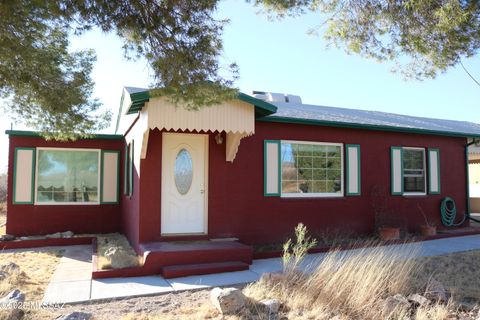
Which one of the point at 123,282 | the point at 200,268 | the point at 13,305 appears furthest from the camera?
the point at 200,268

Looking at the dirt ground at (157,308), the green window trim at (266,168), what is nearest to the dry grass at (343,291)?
the dirt ground at (157,308)

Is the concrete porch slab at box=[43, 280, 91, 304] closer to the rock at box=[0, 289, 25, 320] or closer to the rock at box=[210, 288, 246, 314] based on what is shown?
the rock at box=[0, 289, 25, 320]

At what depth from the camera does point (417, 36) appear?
21.6 feet

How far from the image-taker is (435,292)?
5.91 metres

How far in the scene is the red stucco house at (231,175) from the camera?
8227 mm

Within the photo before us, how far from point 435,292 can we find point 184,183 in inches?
199

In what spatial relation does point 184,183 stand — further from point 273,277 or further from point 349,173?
point 349,173

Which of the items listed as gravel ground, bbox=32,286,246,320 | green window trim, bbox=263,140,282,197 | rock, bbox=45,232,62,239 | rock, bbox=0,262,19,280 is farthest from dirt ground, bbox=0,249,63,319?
green window trim, bbox=263,140,282,197

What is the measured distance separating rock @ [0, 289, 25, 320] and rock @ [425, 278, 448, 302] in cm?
529

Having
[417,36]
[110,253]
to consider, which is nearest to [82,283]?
[110,253]

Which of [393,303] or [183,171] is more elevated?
[183,171]

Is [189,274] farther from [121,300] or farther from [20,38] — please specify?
[20,38]

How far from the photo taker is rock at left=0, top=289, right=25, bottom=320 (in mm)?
4328

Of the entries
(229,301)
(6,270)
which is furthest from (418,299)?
(6,270)
